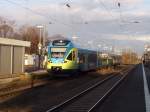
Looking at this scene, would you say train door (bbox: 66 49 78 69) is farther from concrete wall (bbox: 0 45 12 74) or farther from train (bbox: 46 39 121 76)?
concrete wall (bbox: 0 45 12 74)

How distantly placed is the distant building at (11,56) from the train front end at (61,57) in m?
4.61

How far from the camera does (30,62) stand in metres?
84.2

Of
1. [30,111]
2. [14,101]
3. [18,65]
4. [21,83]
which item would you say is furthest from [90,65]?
[30,111]

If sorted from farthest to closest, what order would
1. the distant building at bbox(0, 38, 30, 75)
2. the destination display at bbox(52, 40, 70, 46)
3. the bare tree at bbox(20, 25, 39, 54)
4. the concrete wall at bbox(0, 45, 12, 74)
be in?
the bare tree at bbox(20, 25, 39, 54), the distant building at bbox(0, 38, 30, 75), the concrete wall at bbox(0, 45, 12, 74), the destination display at bbox(52, 40, 70, 46)

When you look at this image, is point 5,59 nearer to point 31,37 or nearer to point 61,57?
point 61,57

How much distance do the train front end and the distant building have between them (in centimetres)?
461

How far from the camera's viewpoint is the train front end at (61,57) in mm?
36375

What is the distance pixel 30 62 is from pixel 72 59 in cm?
4800

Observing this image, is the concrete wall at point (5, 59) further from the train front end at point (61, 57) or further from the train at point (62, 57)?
the train front end at point (61, 57)

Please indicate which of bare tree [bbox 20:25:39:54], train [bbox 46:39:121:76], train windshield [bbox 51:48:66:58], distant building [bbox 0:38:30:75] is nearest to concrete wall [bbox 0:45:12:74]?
distant building [bbox 0:38:30:75]

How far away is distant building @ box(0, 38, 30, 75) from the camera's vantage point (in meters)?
38.4

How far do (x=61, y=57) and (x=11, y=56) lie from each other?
240 inches

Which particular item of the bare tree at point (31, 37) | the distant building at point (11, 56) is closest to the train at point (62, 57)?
the distant building at point (11, 56)

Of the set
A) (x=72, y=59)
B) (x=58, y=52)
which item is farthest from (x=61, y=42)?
(x=72, y=59)
